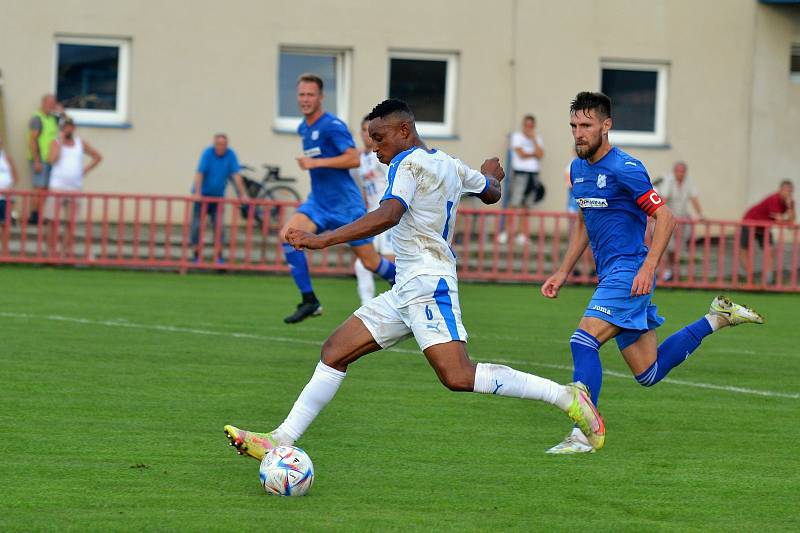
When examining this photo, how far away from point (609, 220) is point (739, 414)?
1922mm

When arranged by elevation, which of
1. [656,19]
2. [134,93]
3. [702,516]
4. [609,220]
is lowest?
[702,516]

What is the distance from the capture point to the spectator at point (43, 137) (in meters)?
22.1

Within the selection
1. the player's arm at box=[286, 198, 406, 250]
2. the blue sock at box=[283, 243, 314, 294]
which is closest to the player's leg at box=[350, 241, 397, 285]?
the blue sock at box=[283, 243, 314, 294]

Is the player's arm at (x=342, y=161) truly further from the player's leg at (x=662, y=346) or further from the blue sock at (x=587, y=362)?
the blue sock at (x=587, y=362)

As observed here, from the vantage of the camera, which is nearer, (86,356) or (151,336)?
(86,356)

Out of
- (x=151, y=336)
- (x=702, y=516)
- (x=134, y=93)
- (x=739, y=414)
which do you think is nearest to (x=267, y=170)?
(x=134, y=93)

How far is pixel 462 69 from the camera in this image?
24484 millimetres

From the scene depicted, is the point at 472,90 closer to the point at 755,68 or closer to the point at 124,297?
the point at 755,68

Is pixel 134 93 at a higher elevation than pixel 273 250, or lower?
higher

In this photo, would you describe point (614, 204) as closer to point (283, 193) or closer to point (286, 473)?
point (286, 473)

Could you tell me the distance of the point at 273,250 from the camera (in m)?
21.5

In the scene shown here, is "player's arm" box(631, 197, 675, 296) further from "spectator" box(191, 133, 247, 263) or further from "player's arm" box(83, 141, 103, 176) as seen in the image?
"player's arm" box(83, 141, 103, 176)

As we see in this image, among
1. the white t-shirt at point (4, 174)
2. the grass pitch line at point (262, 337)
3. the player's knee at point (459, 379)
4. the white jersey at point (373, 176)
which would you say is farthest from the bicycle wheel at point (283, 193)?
the player's knee at point (459, 379)

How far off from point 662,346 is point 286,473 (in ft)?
10.3
